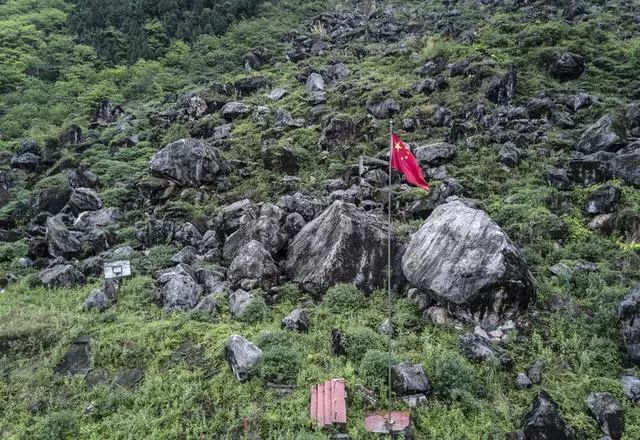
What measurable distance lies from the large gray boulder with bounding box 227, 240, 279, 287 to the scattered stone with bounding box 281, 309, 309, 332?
225 cm

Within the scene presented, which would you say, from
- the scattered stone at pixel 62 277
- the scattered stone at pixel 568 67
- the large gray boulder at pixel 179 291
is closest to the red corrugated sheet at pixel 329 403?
the large gray boulder at pixel 179 291

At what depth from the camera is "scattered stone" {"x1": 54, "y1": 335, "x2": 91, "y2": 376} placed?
11575mm

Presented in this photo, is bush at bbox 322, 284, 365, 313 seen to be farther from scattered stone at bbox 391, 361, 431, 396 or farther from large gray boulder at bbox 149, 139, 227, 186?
large gray boulder at bbox 149, 139, 227, 186

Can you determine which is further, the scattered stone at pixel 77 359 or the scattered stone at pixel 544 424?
the scattered stone at pixel 77 359

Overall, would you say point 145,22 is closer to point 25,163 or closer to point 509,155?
point 25,163

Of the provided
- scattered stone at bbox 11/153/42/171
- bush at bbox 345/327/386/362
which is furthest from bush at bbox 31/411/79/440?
scattered stone at bbox 11/153/42/171

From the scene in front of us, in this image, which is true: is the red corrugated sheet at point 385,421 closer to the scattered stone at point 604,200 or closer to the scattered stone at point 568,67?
the scattered stone at point 604,200

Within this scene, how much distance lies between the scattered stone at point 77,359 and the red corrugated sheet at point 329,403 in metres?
6.03

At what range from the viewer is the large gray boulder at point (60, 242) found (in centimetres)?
1773

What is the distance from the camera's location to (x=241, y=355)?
10.9m

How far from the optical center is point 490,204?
55.2ft

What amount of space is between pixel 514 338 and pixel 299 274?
651 centimetres

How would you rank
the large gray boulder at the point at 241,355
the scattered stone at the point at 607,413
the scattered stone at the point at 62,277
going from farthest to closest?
the scattered stone at the point at 62,277 → the large gray boulder at the point at 241,355 → the scattered stone at the point at 607,413

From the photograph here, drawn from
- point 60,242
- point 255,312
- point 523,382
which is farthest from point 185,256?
point 523,382
